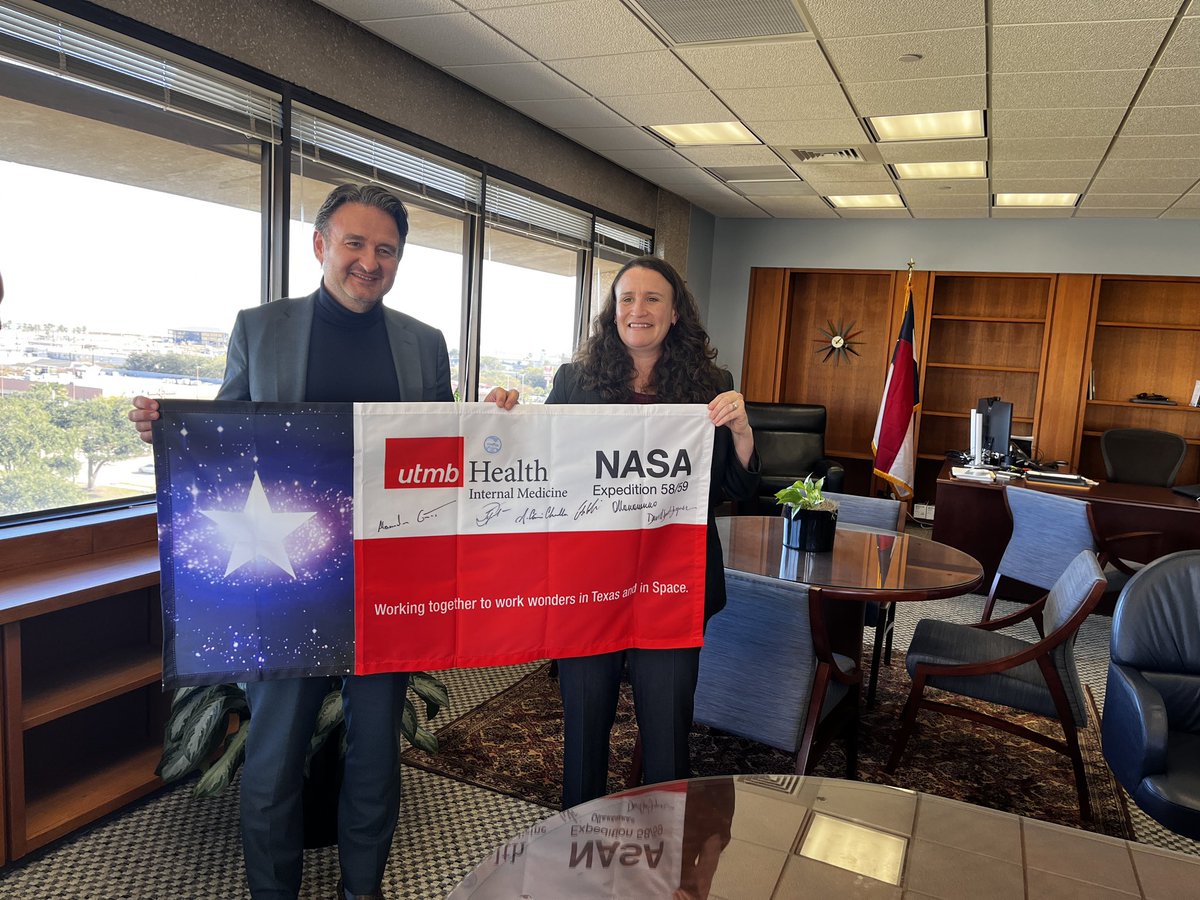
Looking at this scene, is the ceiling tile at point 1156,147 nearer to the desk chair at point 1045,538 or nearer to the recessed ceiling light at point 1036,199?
the recessed ceiling light at point 1036,199

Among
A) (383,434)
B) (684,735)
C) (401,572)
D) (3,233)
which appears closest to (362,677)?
(401,572)

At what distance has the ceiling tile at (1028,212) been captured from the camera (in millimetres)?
6520

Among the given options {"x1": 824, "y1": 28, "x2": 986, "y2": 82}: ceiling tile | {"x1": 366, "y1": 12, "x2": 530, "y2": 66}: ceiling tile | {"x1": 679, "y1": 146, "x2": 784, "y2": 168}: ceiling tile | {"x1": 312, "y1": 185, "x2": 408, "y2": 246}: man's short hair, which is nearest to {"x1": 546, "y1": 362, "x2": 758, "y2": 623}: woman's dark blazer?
{"x1": 312, "y1": 185, "x2": 408, "y2": 246}: man's short hair

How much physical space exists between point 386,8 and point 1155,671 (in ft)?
11.4

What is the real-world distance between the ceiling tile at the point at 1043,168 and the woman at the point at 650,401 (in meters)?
4.07

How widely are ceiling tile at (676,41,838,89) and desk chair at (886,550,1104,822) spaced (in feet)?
7.39

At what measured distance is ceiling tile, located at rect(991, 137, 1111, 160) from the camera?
451 centimetres

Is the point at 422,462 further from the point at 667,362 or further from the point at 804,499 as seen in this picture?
the point at 804,499

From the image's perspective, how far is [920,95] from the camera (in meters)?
3.91

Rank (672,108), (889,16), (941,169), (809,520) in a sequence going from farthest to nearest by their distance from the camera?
(941,169) < (672,108) < (889,16) < (809,520)

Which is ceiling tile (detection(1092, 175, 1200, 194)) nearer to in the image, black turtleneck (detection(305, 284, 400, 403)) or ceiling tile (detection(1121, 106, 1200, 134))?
ceiling tile (detection(1121, 106, 1200, 134))

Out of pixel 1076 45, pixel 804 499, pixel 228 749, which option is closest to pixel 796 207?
pixel 1076 45

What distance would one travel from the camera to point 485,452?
1816 mm

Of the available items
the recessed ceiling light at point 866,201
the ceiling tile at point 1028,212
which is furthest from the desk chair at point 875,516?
the ceiling tile at point 1028,212
